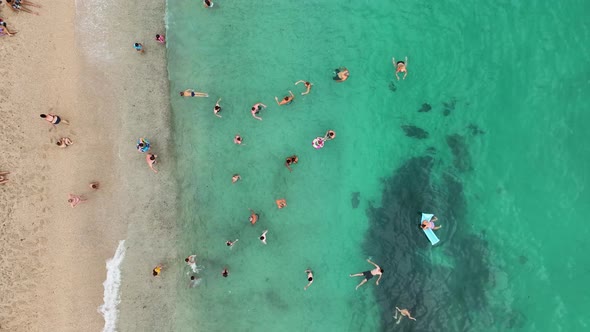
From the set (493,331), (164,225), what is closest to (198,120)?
(164,225)

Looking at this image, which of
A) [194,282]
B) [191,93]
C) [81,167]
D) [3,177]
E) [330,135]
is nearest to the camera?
[3,177]

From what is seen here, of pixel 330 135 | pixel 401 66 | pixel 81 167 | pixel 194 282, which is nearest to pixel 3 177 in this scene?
pixel 81 167

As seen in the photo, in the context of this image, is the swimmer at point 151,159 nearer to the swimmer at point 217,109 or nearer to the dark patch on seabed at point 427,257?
the swimmer at point 217,109

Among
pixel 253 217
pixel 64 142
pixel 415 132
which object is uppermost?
pixel 415 132

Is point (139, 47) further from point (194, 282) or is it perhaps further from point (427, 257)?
point (427, 257)

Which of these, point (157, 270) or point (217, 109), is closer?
point (157, 270)

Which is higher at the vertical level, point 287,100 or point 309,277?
point 287,100
